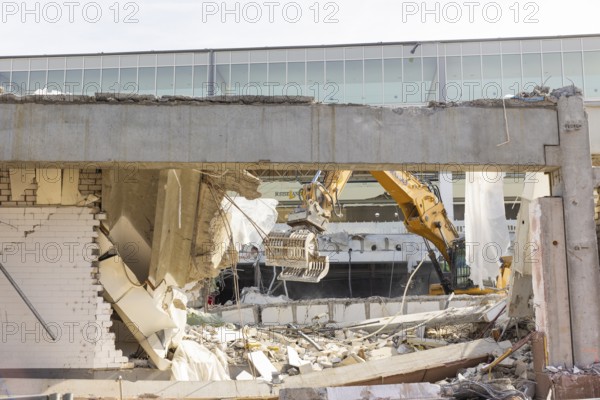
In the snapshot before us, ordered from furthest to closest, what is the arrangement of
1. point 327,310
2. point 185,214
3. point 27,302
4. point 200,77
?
1. point 200,77
2. point 327,310
3. point 185,214
4. point 27,302

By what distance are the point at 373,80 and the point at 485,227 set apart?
13.6 metres

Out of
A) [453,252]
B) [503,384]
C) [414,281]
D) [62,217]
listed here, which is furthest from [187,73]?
[503,384]

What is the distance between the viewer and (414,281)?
31.3m

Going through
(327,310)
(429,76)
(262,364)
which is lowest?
(262,364)

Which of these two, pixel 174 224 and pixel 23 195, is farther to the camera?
pixel 174 224

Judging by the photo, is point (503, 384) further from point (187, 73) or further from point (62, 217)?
point (187, 73)

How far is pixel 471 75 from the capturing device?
3019 cm

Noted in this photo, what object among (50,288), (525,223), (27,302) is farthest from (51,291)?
(525,223)

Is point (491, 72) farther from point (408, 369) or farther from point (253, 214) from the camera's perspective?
point (408, 369)

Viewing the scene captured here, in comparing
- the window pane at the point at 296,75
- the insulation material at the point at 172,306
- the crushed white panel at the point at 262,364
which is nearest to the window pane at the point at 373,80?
the window pane at the point at 296,75

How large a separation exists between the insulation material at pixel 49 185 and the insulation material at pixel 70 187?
0.05 meters

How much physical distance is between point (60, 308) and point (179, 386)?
2.05 metres

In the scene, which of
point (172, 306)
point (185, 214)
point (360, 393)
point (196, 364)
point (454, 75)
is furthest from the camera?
point (454, 75)

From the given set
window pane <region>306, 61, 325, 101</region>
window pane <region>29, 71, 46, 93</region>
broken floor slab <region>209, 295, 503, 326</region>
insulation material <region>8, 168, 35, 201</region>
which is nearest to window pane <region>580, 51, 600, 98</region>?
window pane <region>306, 61, 325, 101</region>
